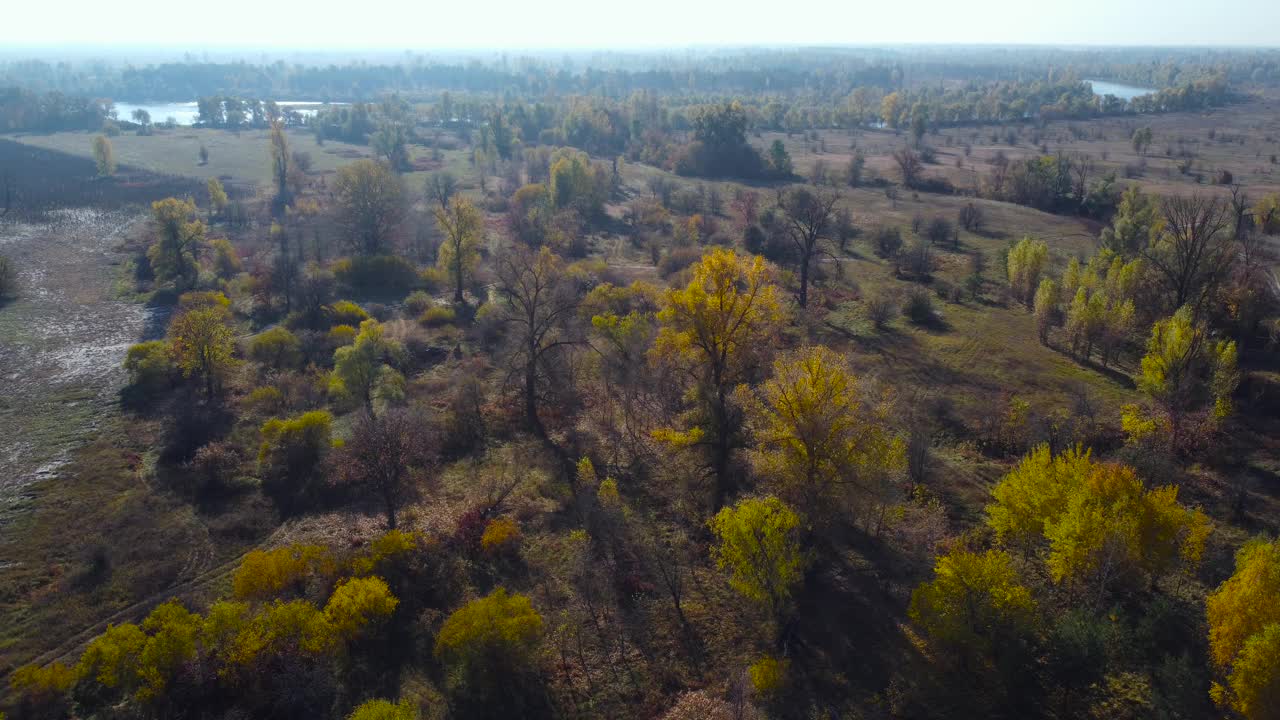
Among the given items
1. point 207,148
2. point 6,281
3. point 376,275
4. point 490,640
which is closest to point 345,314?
point 376,275

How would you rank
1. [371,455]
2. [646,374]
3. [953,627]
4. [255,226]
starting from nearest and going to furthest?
[953,627] < [371,455] < [646,374] < [255,226]

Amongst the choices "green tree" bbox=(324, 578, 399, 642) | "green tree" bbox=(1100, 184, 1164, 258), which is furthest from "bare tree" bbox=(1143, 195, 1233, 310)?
"green tree" bbox=(324, 578, 399, 642)

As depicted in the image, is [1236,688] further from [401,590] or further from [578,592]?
[401,590]

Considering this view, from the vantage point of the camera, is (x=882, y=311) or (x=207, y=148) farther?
(x=207, y=148)

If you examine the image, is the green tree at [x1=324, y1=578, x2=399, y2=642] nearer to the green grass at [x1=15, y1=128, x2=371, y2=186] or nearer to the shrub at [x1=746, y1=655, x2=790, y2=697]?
the shrub at [x1=746, y1=655, x2=790, y2=697]

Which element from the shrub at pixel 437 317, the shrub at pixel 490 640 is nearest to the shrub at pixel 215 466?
the shrub at pixel 490 640

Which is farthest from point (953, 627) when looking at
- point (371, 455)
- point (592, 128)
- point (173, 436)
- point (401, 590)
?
point (592, 128)

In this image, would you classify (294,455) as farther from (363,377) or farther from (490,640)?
(490,640)
